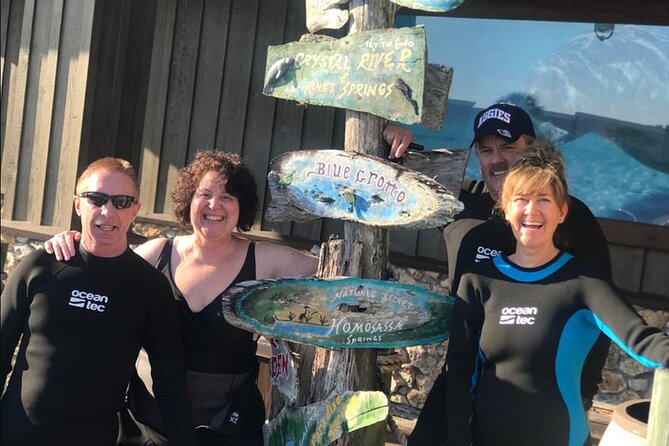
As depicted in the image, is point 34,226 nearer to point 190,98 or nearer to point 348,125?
point 190,98

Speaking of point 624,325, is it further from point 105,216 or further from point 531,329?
point 105,216

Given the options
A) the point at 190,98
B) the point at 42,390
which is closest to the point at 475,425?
the point at 42,390

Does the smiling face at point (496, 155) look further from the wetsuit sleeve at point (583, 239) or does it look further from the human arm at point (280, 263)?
the human arm at point (280, 263)

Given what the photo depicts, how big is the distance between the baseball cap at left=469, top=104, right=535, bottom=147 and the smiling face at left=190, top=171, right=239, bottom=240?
38.9 inches

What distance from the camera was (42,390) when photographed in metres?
2.68

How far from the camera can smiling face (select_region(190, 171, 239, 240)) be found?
3.01m

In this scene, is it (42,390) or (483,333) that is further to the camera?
(42,390)

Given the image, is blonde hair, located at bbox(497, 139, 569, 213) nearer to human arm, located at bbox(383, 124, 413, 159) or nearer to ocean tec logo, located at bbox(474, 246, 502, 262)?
ocean tec logo, located at bbox(474, 246, 502, 262)

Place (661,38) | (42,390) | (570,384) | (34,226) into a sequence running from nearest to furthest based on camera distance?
(570,384) < (42,390) < (661,38) < (34,226)

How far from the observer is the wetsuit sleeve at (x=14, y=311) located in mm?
2725

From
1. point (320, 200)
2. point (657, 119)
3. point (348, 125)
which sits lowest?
point (320, 200)

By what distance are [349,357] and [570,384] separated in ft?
2.77

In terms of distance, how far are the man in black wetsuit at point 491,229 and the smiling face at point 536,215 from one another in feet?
0.76

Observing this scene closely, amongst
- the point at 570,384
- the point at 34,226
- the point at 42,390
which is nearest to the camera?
the point at 570,384
